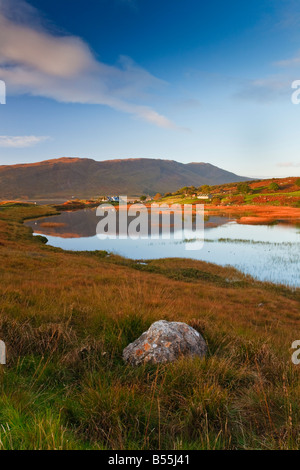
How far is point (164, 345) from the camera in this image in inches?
171

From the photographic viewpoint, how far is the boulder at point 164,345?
13.6ft

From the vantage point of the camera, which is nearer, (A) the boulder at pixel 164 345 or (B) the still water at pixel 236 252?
(A) the boulder at pixel 164 345

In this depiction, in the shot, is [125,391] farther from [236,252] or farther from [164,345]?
[236,252]

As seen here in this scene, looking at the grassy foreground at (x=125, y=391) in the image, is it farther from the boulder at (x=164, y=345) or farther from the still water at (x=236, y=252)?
the still water at (x=236, y=252)

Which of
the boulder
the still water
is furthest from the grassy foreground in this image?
the still water

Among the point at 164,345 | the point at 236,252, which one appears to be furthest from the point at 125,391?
the point at 236,252

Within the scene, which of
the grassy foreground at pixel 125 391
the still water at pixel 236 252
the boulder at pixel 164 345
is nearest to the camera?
the grassy foreground at pixel 125 391

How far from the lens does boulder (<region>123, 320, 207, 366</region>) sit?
4156 millimetres

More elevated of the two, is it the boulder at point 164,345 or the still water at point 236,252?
the boulder at point 164,345

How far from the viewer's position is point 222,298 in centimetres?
1524

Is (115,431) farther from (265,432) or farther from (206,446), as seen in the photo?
(265,432)

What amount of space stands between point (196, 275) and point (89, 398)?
2042 centimetres

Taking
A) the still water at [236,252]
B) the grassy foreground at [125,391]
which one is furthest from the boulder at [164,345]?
the still water at [236,252]

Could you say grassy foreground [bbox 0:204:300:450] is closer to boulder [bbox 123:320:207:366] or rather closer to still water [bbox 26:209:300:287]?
boulder [bbox 123:320:207:366]
